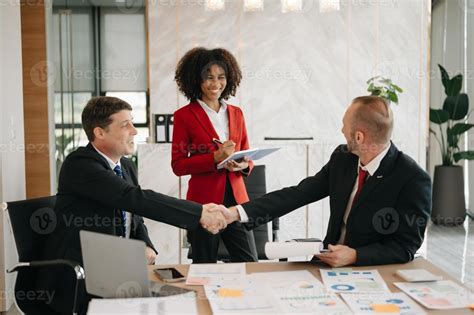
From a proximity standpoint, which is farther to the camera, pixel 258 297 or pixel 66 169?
pixel 66 169

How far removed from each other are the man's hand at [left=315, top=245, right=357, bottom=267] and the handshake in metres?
0.67

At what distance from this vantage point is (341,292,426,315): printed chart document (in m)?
1.88

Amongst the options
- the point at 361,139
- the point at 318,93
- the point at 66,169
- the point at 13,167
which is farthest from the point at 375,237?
the point at 318,93

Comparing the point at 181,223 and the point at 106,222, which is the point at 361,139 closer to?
the point at 181,223

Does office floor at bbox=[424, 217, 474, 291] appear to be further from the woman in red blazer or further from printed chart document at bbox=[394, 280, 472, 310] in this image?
printed chart document at bbox=[394, 280, 472, 310]

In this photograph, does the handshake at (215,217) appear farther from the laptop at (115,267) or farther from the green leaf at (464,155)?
the green leaf at (464,155)

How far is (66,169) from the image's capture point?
9.30ft

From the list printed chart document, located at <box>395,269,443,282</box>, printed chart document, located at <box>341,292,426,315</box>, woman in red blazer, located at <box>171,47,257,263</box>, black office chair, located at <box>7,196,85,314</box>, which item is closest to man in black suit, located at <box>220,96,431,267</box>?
printed chart document, located at <box>395,269,443,282</box>

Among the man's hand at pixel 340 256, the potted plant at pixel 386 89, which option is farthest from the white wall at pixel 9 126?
the potted plant at pixel 386 89

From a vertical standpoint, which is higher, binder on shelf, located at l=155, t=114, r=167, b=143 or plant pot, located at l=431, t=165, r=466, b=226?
binder on shelf, located at l=155, t=114, r=167, b=143

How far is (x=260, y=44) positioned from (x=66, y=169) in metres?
3.42

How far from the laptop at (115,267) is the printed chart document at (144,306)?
0.13 ft

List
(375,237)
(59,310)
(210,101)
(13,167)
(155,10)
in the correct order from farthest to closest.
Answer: (155,10) < (13,167) < (210,101) < (59,310) < (375,237)

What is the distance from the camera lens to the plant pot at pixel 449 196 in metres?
7.16
